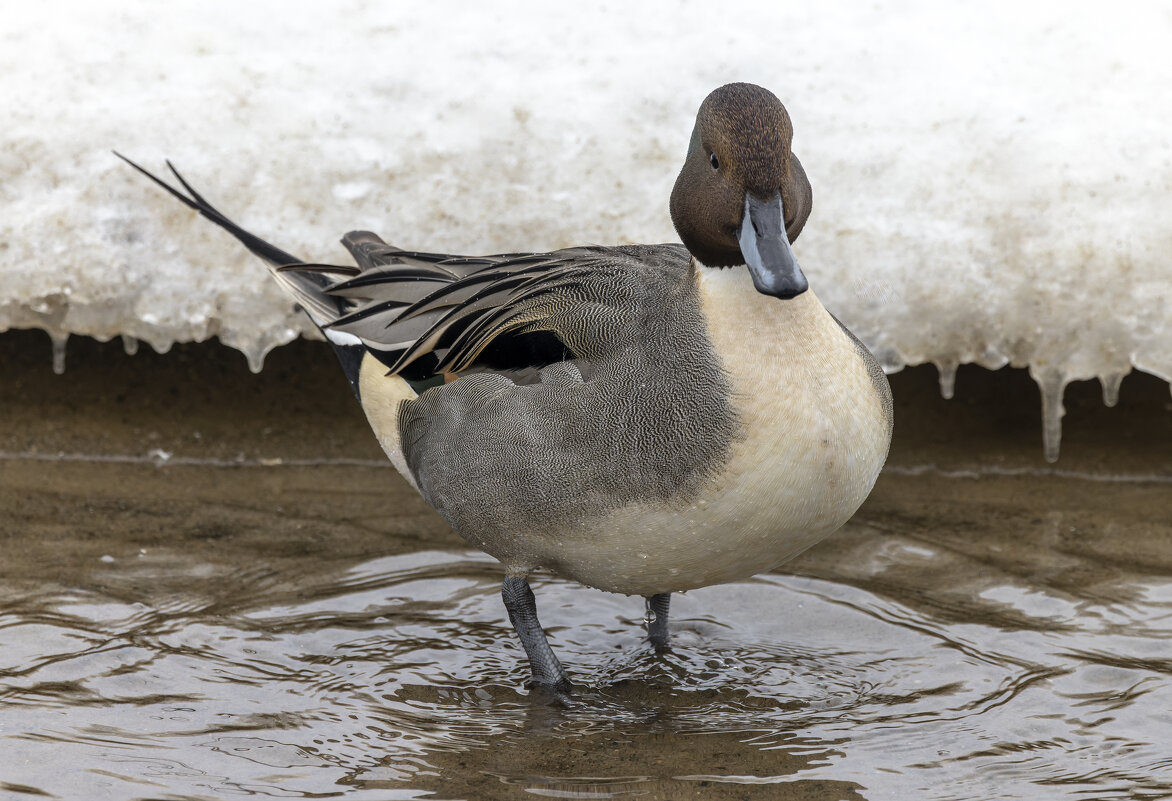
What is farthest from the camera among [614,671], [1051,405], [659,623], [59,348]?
[59,348]

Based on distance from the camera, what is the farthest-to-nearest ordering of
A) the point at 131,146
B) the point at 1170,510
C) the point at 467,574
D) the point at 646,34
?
the point at 646,34, the point at 131,146, the point at 1170,510, the point at 467,574

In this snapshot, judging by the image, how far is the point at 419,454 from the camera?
11.9ft

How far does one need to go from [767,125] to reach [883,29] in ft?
8.99

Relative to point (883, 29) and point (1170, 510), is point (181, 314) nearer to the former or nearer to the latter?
point (883, 29)

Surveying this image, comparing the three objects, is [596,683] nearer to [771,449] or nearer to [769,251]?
[771,449]

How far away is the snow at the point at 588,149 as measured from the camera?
4770 mm

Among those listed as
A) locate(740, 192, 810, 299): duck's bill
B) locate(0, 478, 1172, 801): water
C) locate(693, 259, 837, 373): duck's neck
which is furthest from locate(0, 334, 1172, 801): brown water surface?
locate(740, 192, 810, 299): duck's bill

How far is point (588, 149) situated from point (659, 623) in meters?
2.14

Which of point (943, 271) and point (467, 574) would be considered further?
point (943, 271)

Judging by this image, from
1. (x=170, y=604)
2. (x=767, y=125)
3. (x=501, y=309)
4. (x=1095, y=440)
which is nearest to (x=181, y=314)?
(x=170, y=604)

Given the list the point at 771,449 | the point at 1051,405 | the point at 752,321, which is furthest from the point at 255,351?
the point at 1051,405

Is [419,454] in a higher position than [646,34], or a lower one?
lower

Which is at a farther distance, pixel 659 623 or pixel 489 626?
pixel 489 626

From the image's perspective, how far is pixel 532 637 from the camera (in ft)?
11.5
